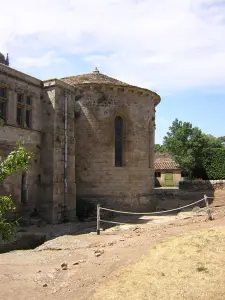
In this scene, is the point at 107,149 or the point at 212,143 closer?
the point at 107,149

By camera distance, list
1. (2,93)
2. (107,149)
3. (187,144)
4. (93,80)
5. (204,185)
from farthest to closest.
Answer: (187,144)
(204,185)
(93,80)
(107,149)
(2,93)

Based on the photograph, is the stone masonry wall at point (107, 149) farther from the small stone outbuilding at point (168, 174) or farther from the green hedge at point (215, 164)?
the small stone outbuilding at point (168, 174)

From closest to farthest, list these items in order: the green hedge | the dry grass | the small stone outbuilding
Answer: the dry grass, the green hedge, the small stone outbuilding

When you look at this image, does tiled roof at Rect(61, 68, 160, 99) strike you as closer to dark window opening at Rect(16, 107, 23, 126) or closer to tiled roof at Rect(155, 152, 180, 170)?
dark window opening at Rect(16, 107, 23, 126)

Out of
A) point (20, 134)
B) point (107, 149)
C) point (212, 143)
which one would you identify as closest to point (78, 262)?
point (20, 134)

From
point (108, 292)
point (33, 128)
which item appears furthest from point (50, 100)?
point (108, 292)

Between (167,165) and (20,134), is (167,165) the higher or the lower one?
the lower one

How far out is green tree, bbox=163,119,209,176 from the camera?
32406 millimetres

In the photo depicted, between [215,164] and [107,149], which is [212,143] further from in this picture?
[107,149]

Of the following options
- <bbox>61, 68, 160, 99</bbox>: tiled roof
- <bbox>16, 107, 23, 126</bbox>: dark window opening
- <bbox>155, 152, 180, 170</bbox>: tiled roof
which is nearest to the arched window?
<bbox>61, 68, 160, 99</bbox>: tiled roof

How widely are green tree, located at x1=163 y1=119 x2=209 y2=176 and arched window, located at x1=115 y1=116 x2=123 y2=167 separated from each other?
47.0ft

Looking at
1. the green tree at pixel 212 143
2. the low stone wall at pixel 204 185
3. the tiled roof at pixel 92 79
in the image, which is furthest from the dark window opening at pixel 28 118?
the green tree at pixel 212 143

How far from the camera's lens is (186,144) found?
112 feet

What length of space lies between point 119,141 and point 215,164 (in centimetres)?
1344
